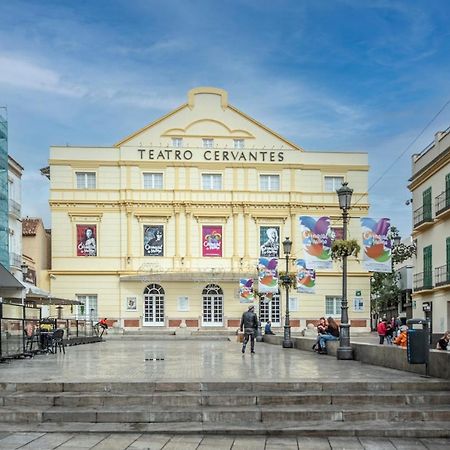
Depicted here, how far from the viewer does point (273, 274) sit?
1417 inches

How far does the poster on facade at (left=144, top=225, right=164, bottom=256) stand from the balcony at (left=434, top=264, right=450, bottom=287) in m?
23.5

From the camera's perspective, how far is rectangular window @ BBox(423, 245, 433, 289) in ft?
121

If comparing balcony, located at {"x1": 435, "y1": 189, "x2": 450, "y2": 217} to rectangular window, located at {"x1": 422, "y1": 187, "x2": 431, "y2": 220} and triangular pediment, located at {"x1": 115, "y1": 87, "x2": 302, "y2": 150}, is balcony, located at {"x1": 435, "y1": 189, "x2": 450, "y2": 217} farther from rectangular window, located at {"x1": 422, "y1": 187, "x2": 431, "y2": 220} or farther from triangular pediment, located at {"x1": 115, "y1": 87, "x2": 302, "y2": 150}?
triangular pediment, located at {"x1": 115, "y1": 87, "x2": 302, "y2": 150}

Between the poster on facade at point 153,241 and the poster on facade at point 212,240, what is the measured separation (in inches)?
128

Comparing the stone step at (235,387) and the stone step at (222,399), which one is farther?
the stone step at (235,387)

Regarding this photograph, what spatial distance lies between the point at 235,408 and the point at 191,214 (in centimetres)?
4320

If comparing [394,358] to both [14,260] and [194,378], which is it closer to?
[194,378]

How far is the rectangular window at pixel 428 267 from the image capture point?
3688cm

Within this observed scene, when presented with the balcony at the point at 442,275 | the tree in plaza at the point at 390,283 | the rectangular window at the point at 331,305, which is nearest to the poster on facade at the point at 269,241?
the rectangular window at the point at 331,305

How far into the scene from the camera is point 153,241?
53531mm

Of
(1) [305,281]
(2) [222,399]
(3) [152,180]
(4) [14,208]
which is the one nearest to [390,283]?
(3) [152,180]

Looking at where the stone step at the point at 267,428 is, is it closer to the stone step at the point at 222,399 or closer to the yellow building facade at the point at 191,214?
the stone step at the point at 222,399

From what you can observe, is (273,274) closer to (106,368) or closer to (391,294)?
(106,368)

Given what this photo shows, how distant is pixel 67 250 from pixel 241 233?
13292 mm
